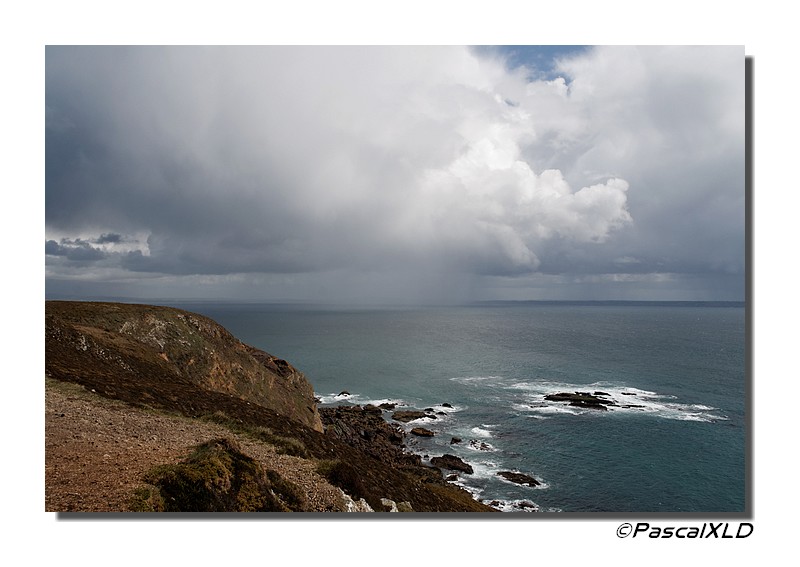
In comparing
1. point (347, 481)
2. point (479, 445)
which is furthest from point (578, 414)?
point (347, 481)

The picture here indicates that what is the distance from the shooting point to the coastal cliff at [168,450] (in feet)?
26.2

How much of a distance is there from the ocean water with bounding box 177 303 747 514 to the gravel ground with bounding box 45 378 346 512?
44.8 ft

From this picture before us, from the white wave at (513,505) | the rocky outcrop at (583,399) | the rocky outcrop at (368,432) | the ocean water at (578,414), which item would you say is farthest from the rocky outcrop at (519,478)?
the rocky outcrop at (583,399)

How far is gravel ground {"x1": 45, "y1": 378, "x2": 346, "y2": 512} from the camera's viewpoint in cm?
772

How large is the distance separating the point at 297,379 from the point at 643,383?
53583 mm

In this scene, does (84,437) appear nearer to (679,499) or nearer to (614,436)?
(679,499)

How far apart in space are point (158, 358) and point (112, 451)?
14.0 m

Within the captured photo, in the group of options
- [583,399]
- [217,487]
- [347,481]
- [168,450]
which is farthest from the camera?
[583,399]

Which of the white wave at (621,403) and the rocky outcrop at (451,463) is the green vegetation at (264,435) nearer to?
the rocky outcrop at (451,463)

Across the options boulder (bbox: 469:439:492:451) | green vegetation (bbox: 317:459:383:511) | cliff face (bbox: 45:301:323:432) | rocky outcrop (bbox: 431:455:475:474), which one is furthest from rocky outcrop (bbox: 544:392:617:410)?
green vegetation (bbox: 317:459:383:511)

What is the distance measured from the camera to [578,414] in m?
46.7

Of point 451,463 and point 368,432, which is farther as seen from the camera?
point 368,432

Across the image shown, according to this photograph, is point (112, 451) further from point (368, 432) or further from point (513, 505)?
point (368, 432)

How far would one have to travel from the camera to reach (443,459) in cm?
3641
